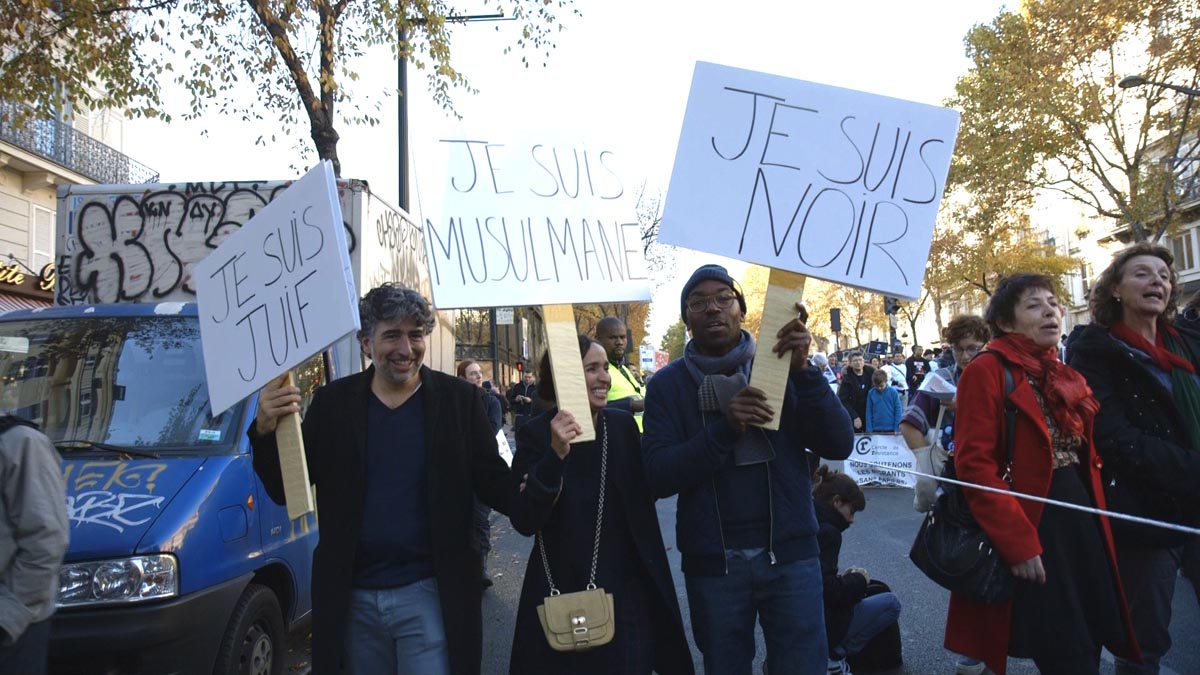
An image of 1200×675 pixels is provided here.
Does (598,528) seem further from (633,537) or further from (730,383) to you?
(730,383)

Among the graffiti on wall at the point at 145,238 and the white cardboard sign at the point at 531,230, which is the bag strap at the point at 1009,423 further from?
the graffiti on wall at the point at 145,238

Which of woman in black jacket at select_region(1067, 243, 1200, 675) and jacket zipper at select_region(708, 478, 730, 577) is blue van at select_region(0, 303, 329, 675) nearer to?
jacket zipper at select_region(708, 478, 730, 577)

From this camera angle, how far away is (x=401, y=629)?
106 inches

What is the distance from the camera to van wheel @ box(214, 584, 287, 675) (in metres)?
3.72

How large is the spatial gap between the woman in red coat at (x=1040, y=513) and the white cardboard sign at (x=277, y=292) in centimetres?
221

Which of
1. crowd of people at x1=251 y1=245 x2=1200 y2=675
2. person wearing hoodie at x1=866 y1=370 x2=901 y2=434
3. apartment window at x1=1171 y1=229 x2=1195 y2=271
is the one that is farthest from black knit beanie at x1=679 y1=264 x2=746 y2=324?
apartment window at x1=1171 y1=229 x2=1195 y2=271

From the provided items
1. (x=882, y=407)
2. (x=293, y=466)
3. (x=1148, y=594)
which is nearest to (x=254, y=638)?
(x=293, y=466)

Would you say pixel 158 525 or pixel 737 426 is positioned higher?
pixel 737 426

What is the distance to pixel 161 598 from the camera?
338 centimetres

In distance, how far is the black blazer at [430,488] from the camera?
266 centimetres

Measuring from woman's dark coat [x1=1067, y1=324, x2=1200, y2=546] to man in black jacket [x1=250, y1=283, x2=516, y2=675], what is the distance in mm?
2302

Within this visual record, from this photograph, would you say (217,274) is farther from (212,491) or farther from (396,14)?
(396,14)

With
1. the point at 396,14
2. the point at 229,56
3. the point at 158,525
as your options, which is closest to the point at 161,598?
the point at 158,525

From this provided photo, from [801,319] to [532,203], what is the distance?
3.22 ft
